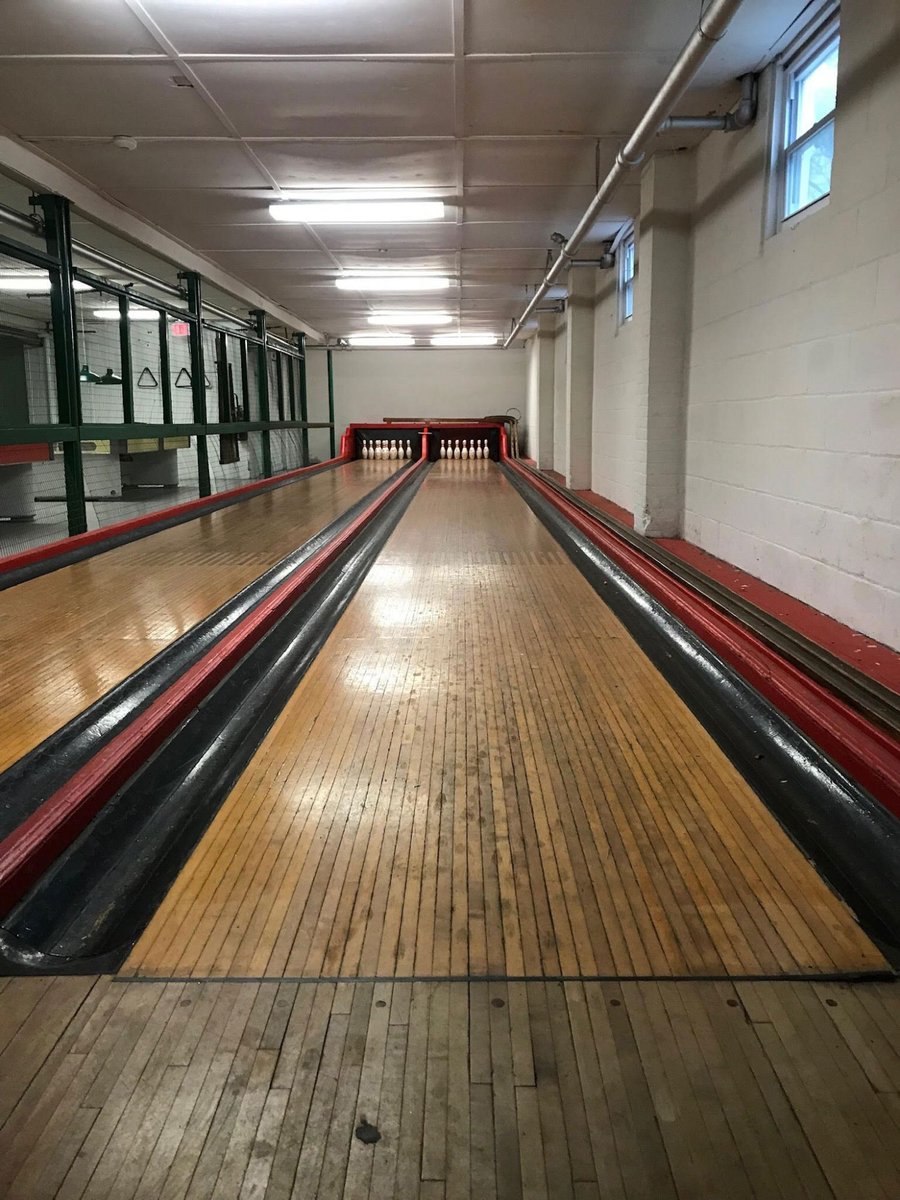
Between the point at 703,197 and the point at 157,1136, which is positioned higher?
the point at 703,197

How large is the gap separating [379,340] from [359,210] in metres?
10.3

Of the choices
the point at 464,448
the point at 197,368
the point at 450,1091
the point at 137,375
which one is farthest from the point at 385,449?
the point at 450,1091

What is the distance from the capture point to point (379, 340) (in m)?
17.6

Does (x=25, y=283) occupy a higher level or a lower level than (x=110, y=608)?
higher

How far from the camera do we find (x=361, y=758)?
255 centimetres

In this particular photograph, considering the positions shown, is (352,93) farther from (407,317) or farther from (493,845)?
(407,317)

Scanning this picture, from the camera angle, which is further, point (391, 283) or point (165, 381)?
point (391, 283)

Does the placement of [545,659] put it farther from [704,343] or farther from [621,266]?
[621,266]

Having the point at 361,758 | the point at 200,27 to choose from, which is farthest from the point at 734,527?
the point at 200,27

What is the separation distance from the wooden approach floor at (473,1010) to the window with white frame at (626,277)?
23.6 feet

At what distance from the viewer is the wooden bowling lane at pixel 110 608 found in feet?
9.73

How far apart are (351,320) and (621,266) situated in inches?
282

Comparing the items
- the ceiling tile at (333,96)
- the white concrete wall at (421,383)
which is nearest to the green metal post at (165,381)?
the ceiling tile at (333,96)

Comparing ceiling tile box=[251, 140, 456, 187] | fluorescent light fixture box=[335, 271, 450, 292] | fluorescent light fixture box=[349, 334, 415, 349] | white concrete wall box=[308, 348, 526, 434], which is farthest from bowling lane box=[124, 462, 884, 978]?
white concrete wall box=[308, 348, 526, 434]
